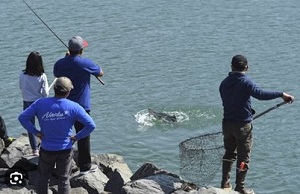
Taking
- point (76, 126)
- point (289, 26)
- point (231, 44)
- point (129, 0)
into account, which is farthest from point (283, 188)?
point (129, 0)

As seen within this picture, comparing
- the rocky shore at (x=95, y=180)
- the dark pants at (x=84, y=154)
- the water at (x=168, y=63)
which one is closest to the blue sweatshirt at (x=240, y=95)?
the rocky shore at (x=95, y=180)

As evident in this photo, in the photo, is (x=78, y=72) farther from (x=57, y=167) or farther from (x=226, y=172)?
(x=226, y=172)

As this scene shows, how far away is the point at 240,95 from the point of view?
898 centimetres

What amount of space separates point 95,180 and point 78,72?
5.22ft

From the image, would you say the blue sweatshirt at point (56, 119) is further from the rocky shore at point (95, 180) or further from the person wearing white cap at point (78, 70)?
the person wearing white cap at point (78, 70)

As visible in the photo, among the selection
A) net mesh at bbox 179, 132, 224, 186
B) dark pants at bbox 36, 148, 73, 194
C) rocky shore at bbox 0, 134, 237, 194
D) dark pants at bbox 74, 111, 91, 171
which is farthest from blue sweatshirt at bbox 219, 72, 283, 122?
dark pants at bbox 36, 148, 73, 194

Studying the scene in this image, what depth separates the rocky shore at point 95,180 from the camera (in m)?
9.06

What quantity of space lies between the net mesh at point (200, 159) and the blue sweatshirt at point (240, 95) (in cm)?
70

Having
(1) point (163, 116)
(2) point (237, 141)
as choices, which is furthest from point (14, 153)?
(1) point (163, 116)

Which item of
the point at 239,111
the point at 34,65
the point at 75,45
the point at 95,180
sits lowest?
the point at 95,180

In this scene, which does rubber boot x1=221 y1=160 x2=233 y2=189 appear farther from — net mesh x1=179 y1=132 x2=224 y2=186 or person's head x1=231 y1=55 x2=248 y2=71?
person's head x1=231 y1=55 x2=248 y2=71

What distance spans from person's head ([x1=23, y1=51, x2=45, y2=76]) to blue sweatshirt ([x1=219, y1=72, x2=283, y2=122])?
2.59 metres

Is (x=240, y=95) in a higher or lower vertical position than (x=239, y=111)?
higher

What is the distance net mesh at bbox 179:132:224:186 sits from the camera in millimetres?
9656
